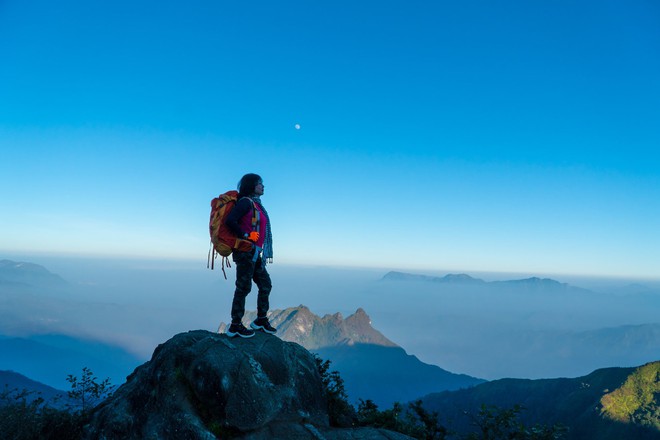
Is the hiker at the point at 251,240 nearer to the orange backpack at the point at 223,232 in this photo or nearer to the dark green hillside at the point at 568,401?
the orange backpack at the point at 223,232

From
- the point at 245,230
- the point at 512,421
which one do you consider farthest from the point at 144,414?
the point at 512,421

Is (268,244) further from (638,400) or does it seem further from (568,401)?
(638,400)

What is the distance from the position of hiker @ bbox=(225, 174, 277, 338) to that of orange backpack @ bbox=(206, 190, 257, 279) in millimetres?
204

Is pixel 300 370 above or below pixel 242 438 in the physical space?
above

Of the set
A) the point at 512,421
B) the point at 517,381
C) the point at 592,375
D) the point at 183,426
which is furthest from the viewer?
the point at 517,381

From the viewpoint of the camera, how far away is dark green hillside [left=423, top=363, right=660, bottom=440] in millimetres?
131625

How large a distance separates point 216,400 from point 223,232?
4.50 m

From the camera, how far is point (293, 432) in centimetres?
931

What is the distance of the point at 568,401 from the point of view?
154750 mm

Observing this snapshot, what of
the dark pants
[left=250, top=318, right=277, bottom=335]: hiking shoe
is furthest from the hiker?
[left=250, top=318, right=277, bottom=335]: hiking shoe

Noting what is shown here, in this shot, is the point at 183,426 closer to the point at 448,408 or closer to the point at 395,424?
the point at 395,424

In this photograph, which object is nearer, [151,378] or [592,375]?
[151,378]

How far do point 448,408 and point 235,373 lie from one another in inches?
7865

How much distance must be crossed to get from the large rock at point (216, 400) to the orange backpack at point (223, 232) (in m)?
2.45
